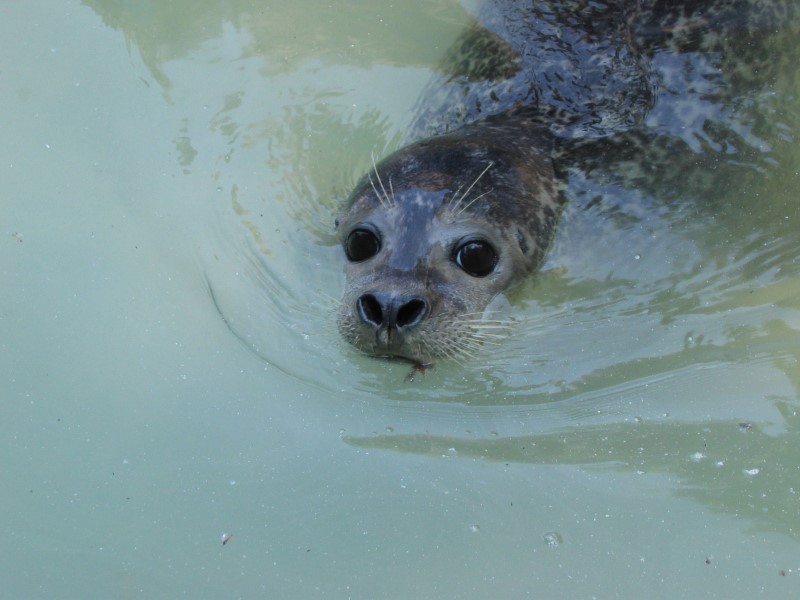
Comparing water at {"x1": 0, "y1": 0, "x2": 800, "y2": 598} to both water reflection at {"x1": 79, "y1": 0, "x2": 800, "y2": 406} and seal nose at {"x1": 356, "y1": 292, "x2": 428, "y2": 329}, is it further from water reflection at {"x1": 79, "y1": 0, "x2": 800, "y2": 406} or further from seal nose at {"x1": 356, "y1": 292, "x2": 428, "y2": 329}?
seal nose at {"x1": 356, "y1": 292, "x2": 428, "y2": 329}

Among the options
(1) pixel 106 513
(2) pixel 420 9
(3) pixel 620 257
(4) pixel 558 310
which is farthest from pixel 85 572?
(2) pixel 420 9

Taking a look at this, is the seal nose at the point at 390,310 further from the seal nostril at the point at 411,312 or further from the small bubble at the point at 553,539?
the small bubble at the point at 553,539

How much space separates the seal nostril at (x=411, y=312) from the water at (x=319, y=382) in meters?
0.48

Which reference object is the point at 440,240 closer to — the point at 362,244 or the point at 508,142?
the point at 362,244

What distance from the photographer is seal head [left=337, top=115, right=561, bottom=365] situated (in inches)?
126

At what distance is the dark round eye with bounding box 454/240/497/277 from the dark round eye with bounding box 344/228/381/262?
31cm

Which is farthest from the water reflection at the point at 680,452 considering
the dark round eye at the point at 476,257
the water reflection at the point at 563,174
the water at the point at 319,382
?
the dark round eye at the point at 476,257

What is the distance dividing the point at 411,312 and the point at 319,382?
0.61 metres

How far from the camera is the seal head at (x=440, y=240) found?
3.21m

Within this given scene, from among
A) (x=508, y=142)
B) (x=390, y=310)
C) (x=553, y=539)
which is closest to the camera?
(x=390, y=310)

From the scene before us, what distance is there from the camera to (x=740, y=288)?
3.95 m

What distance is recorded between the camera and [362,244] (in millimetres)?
3488

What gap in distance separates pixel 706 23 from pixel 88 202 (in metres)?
2.90

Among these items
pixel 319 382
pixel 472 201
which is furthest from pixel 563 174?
pixel 319 382
